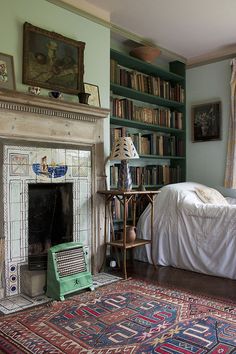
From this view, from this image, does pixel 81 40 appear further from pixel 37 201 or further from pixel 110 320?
pixel 110 320

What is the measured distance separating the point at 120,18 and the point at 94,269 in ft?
8.98

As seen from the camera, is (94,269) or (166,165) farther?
(166,165)

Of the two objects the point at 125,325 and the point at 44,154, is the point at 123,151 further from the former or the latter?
the point at 125,325

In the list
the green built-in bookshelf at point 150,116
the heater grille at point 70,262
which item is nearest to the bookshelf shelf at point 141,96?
the green built-in bookshelf at point 150,116

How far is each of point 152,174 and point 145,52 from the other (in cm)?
160

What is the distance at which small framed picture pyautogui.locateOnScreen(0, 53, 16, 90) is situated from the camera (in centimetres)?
285

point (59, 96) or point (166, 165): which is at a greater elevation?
point (59, 96)

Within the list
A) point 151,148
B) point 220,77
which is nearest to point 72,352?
point 151,148

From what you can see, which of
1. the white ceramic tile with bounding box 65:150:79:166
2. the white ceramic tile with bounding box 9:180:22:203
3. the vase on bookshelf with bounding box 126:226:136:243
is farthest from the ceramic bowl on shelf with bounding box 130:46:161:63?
the white ceramic tile with bounding box 9:180:22:203

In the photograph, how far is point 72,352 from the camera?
1922 mm

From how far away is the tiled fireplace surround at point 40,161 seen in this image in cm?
282

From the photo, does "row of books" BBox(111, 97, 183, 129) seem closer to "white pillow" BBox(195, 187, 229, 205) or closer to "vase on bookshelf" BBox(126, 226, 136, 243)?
"white pillow" BBox(195, 187, 229, 205)

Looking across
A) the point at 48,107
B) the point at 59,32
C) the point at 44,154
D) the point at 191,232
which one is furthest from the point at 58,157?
the point at 191,232

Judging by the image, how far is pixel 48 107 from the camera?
3012 mm
